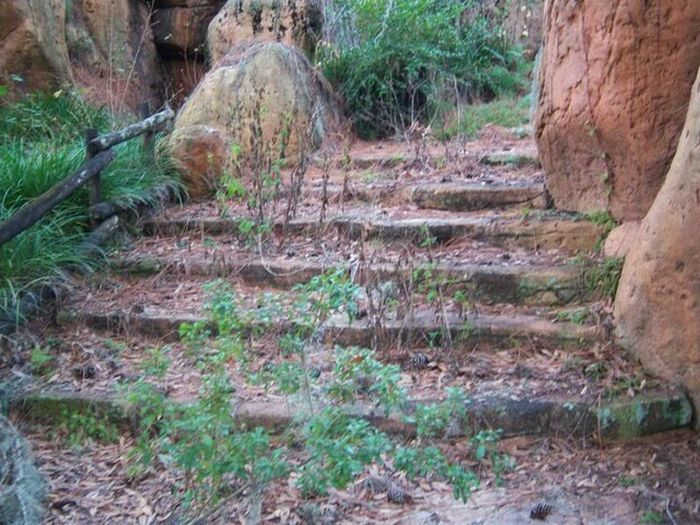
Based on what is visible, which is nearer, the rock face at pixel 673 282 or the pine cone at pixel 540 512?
the pine cone at pixel 540 512

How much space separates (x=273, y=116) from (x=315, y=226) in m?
2.66

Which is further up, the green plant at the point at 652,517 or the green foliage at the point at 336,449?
the green foliage at the point at 336,449

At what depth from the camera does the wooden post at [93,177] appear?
594cm

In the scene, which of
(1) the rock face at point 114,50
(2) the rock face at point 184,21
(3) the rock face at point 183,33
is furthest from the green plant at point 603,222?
(2) the rock face at point 184,21

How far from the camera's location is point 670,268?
4.04 m

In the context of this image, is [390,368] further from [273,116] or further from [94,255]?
[273,116]

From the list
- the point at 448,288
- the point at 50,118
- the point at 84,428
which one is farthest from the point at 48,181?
the point at 448,288

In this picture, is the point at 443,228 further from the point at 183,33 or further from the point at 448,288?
the point at 183,33

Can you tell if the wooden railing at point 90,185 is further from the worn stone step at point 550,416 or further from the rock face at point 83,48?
the rock face at point 83,48

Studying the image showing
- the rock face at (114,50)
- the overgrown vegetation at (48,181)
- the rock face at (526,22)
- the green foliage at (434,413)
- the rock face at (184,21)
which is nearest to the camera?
the green foliage at (434,413)

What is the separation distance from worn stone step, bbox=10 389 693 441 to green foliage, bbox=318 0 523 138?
571cm

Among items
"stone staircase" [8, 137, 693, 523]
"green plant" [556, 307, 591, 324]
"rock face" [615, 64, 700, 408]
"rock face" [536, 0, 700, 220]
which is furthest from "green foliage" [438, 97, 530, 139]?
"rock face" [615, 64, 700, 408]

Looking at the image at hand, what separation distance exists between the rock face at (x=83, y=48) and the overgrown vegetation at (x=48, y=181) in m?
0.80

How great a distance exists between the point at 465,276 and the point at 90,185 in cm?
283
